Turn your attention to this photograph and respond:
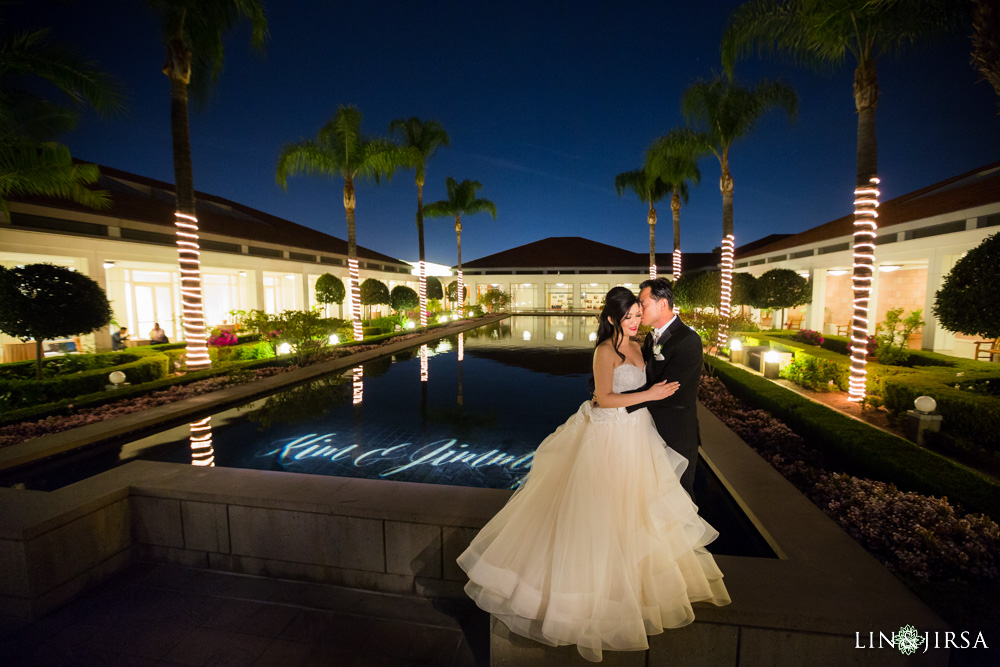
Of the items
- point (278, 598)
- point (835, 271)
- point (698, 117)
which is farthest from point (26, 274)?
point (835, 271)

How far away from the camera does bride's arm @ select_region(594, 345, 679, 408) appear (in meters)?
2.56

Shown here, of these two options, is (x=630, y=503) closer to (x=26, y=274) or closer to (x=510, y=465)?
(x=510, y=465)

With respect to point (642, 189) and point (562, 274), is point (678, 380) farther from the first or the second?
point (562, 274)

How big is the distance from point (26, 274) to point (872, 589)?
1223 centimetres

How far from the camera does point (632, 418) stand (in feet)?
8.68

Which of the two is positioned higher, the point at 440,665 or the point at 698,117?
the point at 698,117

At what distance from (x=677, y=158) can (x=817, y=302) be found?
8.73m

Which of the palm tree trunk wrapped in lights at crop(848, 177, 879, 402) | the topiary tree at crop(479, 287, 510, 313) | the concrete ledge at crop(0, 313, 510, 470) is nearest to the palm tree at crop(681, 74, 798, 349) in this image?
the palm tree trunk wrapped in lights at crop(848, 177, 879, 402)

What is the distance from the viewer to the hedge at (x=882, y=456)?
3.77m

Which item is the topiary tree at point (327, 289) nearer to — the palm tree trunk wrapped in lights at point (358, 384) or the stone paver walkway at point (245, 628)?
the palm tree trunk wrapped in lights at point (358, 384)

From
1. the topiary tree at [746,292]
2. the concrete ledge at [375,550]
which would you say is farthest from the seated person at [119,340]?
the topiary tree at [746,292]

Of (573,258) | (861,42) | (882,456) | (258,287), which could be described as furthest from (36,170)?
(573,258)

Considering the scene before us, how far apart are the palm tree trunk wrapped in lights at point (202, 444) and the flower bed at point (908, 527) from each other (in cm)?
664

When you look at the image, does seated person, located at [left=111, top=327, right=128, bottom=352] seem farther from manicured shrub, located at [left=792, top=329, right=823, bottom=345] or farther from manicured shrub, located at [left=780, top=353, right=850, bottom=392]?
manicured shrub, located at [left=792, top=329, right=823, bottom=345]
